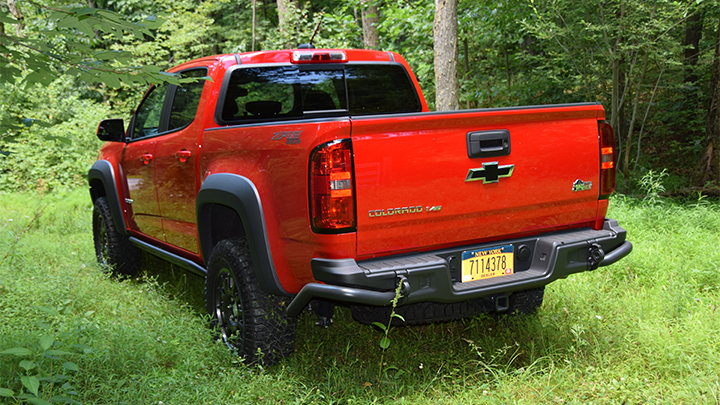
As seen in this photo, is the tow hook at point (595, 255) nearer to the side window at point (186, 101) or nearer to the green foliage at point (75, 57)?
the green foliage at point (75, 57)

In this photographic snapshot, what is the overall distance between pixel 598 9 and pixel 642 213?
3.18 m

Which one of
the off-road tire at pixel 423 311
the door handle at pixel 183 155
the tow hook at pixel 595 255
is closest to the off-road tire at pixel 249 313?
the off-road tire at pixel 423 311

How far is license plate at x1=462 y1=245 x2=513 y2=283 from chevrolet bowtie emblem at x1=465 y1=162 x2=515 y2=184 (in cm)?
41

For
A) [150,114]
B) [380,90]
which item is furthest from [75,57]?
[380,90]

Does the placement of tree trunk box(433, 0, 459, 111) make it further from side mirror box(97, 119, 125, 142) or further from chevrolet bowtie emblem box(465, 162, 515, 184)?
chevrolet bowtie emblem box(465, 162, 515, 184)

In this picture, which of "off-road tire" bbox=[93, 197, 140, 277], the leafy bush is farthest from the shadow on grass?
the leafy bush

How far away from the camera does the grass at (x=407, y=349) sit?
125 inches

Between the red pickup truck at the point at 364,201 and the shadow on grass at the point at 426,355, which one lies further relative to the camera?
the shadow on grass at the point at 426,355

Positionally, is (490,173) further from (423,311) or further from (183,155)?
(183,155)

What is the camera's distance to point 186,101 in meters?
4.38

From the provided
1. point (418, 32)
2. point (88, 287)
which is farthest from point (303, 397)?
point (418, 32)

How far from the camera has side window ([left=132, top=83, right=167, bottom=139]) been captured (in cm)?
486

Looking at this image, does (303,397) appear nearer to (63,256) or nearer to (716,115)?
(63,256)

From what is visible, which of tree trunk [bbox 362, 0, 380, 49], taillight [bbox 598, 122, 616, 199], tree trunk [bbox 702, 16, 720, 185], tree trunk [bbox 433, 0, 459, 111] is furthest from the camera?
tree trunk [bbox 362, 0, 380, 49]
